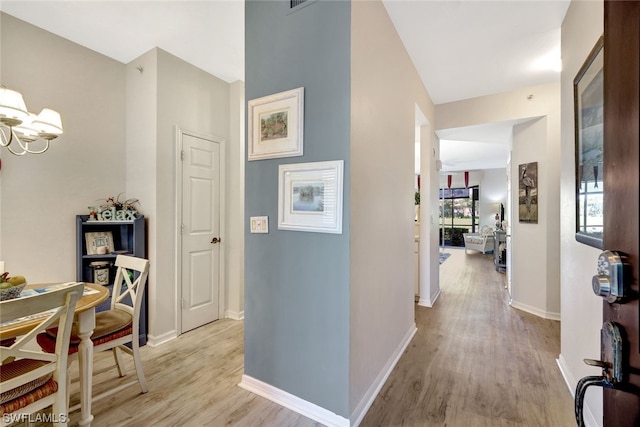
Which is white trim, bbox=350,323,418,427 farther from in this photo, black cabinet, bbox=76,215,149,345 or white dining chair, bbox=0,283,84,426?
black cabinet, bbox=76,215,149,345

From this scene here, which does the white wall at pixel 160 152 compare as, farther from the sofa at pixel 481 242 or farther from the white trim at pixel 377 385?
the sofa at pixel 481 242

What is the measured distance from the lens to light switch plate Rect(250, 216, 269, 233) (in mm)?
1943

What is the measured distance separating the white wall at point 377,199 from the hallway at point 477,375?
181mm

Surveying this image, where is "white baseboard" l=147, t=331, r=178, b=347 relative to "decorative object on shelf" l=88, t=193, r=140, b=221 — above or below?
below

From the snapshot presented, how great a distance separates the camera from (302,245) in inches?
70.5

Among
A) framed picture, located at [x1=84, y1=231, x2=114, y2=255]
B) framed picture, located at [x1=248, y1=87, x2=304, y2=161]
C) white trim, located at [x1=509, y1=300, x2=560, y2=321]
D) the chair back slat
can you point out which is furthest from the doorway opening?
the chair back slat

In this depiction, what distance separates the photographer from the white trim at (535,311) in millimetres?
3412

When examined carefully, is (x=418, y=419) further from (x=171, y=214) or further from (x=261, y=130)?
(x=171, y=214)

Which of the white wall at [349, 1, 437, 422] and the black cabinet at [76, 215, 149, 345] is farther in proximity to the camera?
the black cabinet at [76, 215, 149, 345]

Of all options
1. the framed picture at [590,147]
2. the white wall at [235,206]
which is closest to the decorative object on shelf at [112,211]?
the white wall at [235,206]

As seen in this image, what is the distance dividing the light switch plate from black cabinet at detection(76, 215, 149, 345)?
144cm

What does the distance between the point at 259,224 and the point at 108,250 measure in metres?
1.82

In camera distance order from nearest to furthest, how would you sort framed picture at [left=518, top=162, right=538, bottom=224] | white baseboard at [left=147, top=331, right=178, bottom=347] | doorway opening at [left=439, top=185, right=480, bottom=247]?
white baseboard at [left=147, top=331, right=178, bottom=347] < framed picture at [left=518, top=162, right=538, bottom=224] < doorway opening at [left=439, top=185, right=480, bottom=247]

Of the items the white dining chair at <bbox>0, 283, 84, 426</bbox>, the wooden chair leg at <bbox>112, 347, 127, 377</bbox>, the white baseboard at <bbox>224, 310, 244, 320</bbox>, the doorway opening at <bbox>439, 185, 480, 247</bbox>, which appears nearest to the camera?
the white dining chair at <bbox>0, 283, 84, 426</bbox>
